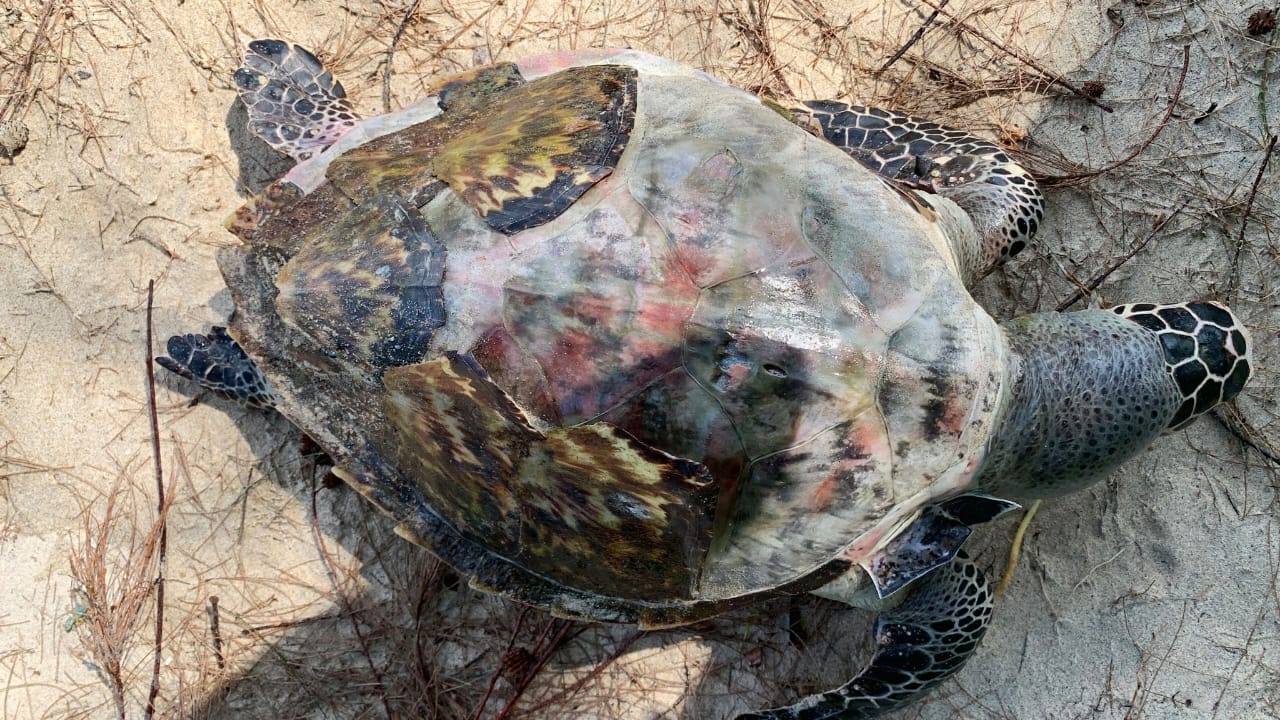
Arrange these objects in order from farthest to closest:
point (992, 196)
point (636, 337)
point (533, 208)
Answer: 1. point (992, 196)
2. point (533, 208)
3. point (636, 337)

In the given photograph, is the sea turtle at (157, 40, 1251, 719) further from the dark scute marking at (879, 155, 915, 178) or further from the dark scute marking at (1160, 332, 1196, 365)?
the dark scute marking at (879, 155, 915, 178)

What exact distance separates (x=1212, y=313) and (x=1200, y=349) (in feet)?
0.43

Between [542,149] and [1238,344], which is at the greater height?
[542,149]

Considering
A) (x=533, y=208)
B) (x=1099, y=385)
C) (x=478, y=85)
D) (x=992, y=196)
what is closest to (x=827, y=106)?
(x=992, y=196)

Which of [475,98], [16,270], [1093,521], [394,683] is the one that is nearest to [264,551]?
[394,683]

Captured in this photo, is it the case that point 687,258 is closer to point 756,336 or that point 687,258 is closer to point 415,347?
point 756,336

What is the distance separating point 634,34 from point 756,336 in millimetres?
1759

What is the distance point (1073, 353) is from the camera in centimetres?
227

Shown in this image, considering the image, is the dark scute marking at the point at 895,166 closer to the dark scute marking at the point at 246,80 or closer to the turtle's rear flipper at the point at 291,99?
the turtle's rear flipper at the point at 291,99

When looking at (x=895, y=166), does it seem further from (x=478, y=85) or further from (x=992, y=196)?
(x=478, y=85)

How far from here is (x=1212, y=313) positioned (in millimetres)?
2359

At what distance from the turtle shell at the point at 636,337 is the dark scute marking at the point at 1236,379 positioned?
73 cm

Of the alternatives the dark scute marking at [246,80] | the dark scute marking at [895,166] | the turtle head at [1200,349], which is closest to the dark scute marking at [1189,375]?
the turtle head at [1200,349]

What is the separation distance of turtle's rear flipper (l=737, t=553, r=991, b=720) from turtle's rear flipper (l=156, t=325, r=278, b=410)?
192cm
